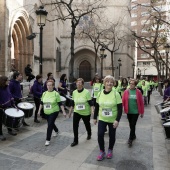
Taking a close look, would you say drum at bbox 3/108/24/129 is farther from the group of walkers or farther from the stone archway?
the stone archway

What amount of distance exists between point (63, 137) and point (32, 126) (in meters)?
1.83

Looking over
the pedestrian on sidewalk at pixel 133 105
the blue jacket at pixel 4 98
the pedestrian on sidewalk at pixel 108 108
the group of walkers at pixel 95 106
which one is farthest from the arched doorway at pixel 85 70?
the pedestrian on sidewalk at pixel 108 108

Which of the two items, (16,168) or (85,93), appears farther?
(85,93)

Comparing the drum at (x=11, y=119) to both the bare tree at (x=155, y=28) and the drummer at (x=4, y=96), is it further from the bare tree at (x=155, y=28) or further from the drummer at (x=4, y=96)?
the bare tree at (x=155, y=28)

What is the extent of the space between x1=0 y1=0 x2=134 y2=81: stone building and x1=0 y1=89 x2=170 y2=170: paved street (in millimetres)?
9406

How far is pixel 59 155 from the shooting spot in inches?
213

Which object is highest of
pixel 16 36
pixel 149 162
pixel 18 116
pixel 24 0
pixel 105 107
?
pixel 24 0

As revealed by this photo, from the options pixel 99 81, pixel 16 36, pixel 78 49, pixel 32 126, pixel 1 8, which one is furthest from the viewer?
pixel 78 49

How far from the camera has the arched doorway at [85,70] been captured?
3928 cm

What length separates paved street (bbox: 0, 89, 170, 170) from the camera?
4.82 m

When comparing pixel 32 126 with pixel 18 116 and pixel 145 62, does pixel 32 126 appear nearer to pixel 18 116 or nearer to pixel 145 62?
pixel 18 116

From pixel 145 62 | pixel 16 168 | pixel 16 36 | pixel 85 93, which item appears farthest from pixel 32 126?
pixel 145 62

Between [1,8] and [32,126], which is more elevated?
[1,8]

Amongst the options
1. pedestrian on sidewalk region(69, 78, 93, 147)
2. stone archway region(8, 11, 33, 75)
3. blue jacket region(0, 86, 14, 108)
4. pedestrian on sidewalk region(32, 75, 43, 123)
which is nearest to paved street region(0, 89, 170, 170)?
pedestrian on sidewalk region(69, 78, 93, 147)
